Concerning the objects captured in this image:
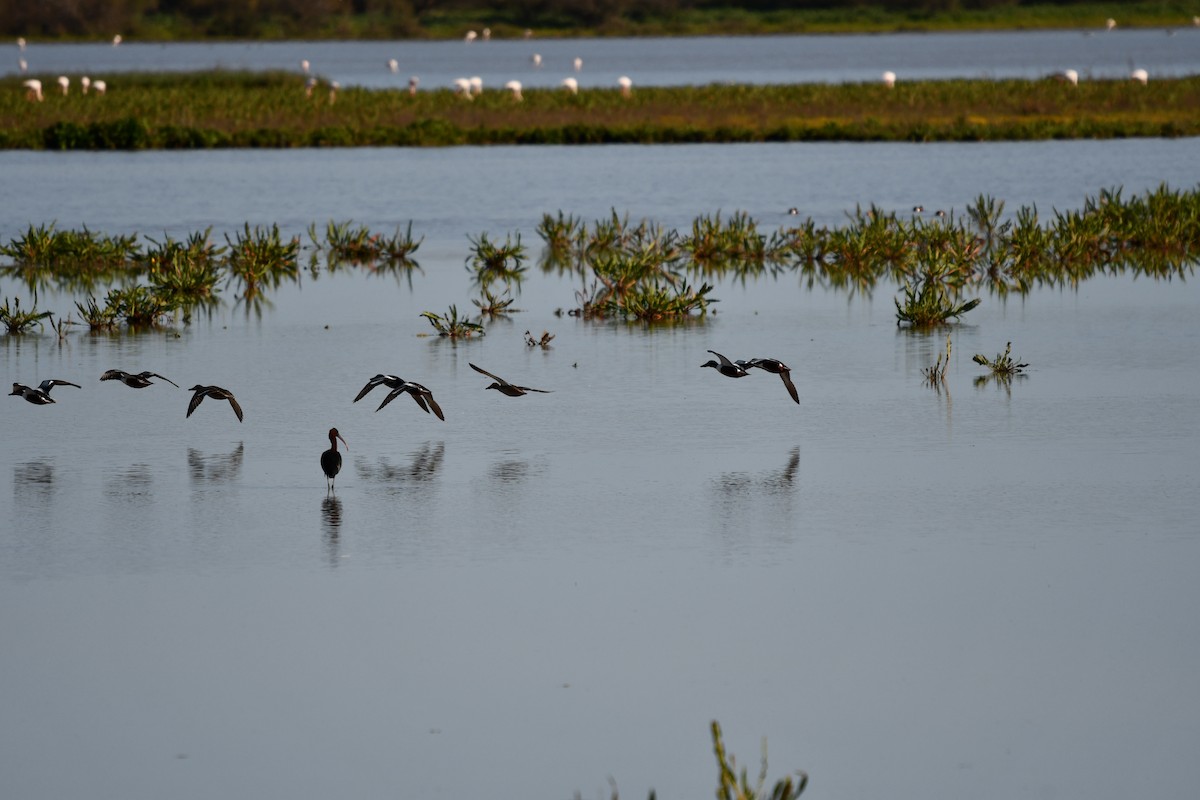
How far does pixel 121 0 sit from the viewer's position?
147 metres

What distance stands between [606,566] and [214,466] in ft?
11.0

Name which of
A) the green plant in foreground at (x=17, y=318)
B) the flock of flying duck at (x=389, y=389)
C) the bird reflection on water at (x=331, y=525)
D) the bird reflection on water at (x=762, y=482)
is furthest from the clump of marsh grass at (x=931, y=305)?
the green plant in foreground at (x=17, y=318)

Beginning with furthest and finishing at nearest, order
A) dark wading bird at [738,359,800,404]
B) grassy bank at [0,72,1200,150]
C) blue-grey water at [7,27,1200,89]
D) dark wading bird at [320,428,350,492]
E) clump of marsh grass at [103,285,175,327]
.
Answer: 1. blue-grey water at [7,27,1200,89]
2. grassy bank at [0,72,1200,150]
3. clump of marsh grass at [103,285,175,327]
4. dark wading bird at [738,359,800,404]
5. dark wading bird at [320,428,350,492]

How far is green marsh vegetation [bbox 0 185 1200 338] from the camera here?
63.2ft

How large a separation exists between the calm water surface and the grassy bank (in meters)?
30.7

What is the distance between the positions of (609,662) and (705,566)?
1490 mm

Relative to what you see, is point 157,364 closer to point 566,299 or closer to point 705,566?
point 566,299

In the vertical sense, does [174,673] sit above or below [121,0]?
below

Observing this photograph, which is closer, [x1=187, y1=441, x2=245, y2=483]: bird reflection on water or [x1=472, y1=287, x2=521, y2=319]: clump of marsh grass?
[x1=187, y1=441, x2=245, y2=483]: bird reflection on water

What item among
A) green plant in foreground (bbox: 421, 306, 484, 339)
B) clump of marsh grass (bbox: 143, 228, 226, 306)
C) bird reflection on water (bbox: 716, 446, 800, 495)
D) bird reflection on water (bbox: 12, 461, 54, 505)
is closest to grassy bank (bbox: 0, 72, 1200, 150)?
clump of marsh grass (bbox: 143, 228, 226, 306)

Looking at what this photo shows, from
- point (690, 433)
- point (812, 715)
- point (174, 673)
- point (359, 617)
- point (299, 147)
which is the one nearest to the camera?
point (812, 715)

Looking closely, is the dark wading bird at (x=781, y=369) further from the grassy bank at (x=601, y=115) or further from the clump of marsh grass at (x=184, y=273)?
the grassy bank at (x=601, y=115)

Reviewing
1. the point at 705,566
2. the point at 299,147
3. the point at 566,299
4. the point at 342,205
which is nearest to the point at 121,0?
the point at 299,147

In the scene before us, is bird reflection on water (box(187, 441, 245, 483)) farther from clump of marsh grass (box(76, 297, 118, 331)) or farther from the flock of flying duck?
clump of marsh grass (box(76, 297, 118, 331))
